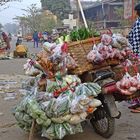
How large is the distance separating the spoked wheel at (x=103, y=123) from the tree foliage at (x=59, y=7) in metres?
63.1

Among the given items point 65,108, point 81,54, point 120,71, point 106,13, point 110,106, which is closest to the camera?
point 65,108

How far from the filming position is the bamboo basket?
5.63 meters

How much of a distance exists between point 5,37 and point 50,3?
5070cm

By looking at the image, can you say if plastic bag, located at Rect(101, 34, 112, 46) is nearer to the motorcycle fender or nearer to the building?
the motorcycle fender

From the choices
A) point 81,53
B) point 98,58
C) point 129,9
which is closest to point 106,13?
point 129,9

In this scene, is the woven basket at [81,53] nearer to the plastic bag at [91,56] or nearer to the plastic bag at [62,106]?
the plastic bag at [91,56]

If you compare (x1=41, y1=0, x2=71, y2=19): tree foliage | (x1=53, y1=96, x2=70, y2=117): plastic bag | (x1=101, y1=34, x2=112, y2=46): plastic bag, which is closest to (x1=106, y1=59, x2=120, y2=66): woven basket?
(x1=101, y1=34, x2=112, y2=46): plastic bag

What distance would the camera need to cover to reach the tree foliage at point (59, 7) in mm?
70875

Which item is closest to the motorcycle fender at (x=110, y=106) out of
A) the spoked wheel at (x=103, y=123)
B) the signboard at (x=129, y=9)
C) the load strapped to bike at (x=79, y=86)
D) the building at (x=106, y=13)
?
the load strapped to bike at (x=79, y=86)

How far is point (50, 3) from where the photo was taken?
78.2m

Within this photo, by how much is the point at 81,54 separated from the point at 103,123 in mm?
1019

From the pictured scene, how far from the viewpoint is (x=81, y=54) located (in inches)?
225

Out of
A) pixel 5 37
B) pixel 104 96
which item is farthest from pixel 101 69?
pixel 5 37

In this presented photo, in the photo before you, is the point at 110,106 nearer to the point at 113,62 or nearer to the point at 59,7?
the point at 113,62
